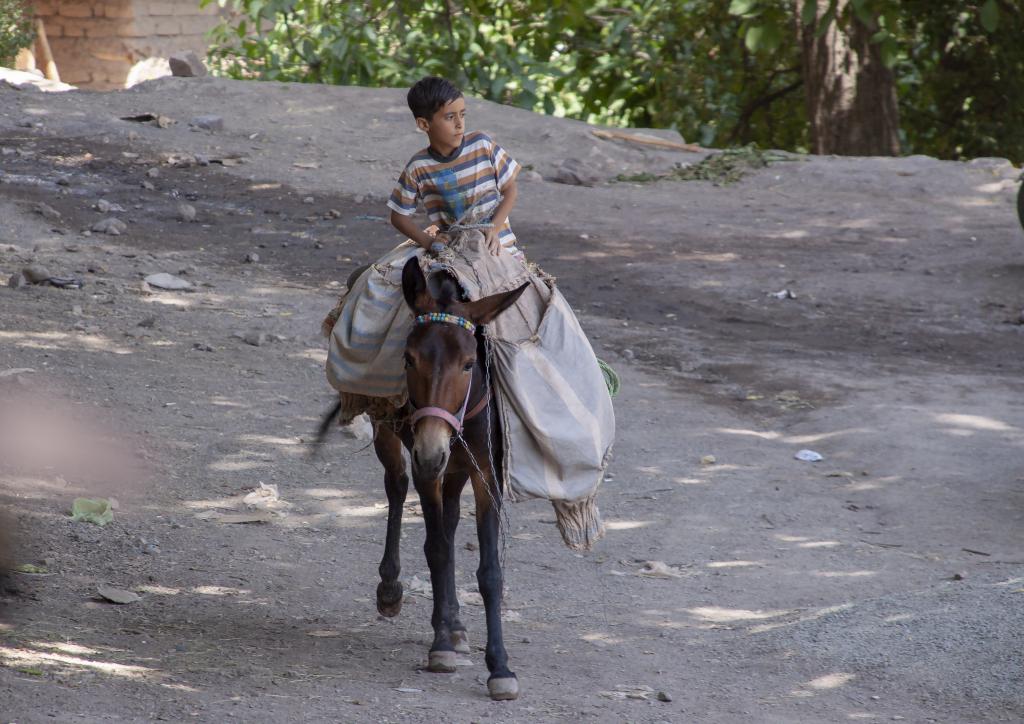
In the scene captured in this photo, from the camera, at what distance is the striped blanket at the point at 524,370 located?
3.78 m

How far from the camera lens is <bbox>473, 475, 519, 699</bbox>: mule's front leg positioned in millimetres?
3703

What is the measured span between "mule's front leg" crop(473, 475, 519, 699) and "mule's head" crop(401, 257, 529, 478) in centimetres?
31

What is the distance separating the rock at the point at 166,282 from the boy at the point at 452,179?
4769 millimetres

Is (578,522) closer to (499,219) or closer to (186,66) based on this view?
(499,219)

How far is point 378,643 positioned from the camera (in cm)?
423

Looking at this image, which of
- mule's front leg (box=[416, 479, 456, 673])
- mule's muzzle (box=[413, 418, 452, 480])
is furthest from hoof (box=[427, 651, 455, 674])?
mule's muzzle (box=[413, 418, 452, 480])

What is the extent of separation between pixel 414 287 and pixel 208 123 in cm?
1046

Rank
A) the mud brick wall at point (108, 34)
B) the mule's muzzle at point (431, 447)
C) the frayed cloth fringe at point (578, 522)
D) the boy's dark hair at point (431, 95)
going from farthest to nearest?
the mud brick wall at point (108, 34), the frayed cloth fringe at point (578, 522), the boy's dark hair at point (431, 95), the mule's muzzle at point (431, 447)

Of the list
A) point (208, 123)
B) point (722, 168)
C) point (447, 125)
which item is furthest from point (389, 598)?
point (722, 168)

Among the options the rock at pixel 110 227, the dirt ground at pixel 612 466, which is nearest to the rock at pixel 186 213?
the dirt ground at pixel 612 466

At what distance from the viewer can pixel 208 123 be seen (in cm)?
1328

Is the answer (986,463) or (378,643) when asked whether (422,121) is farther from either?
(986,463)

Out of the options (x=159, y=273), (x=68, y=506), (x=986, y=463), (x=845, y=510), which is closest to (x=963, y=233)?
(x=986, y=463)

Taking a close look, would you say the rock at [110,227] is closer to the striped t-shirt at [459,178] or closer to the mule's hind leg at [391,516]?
the mule's hind leg at [391,516]
